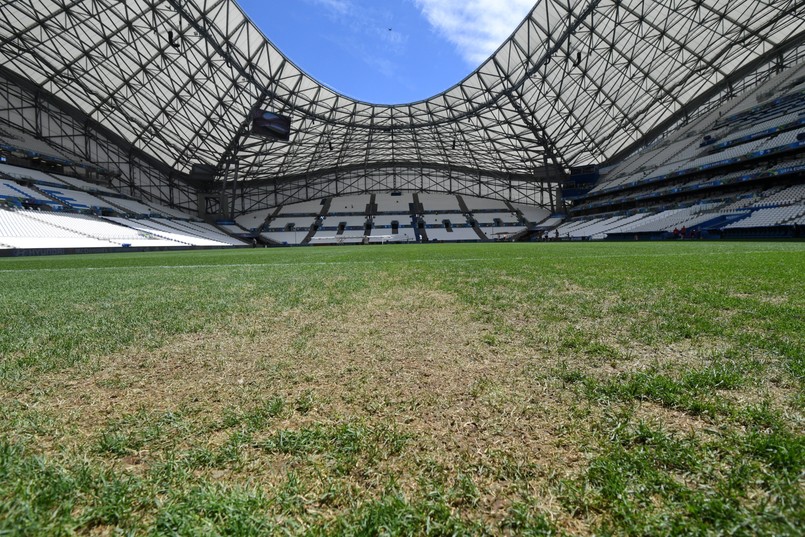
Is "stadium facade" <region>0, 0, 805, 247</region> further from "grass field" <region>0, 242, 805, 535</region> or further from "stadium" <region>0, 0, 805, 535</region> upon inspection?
"grass field" <region>0, 242, 805, 535</region>

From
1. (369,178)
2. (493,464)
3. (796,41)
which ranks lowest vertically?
(493,464)

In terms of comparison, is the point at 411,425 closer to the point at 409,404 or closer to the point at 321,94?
the point at 409,404

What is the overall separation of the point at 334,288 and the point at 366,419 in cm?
451

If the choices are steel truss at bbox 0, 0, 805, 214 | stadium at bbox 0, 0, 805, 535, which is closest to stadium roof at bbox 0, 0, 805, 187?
steel truss at bbox 0, 0, 805, 214

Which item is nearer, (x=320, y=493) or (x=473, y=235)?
(x=320, y=493)

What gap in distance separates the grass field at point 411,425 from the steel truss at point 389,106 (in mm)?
35918

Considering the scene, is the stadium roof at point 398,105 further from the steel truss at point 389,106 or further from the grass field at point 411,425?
the grass field at point 411,425

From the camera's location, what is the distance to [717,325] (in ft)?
9.86

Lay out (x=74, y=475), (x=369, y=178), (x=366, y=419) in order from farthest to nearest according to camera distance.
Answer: (x=369, y=178), (x=366, y=419), (x=74, y=475)

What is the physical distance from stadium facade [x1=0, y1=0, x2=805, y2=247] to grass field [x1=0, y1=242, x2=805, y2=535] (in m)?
36.3

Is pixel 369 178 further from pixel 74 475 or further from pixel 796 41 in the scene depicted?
pixel 74 475

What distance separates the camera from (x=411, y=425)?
5.40ft

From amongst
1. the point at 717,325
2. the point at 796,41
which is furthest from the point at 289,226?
the point at 796,41

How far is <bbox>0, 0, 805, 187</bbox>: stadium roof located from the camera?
29.3 meters
